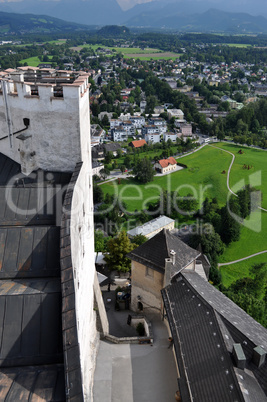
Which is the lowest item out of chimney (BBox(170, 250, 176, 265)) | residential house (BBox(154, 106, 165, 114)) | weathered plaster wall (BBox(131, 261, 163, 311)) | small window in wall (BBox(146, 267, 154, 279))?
residential house (BBox(154, 106, 165, 114))

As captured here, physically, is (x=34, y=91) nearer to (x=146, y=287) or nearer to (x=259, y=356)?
(x=259, y=356)

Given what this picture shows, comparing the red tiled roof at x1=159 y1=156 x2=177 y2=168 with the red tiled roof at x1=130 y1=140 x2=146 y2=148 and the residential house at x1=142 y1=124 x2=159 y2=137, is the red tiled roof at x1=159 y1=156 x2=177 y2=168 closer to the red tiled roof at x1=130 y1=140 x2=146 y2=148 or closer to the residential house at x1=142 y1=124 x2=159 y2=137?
the red tiled roof at x1=130 y1=140 x2=146 y2=148

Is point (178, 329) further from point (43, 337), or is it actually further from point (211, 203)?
point (211, 203)

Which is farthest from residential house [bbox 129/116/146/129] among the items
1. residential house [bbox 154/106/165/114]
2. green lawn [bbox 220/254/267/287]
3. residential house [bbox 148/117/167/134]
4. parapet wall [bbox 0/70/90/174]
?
parapet wall [bbox 0/70/90/174]

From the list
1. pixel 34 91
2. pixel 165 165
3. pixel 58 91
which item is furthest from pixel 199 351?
pixel 165 165

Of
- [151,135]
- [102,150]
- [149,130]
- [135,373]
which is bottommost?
[151,135]

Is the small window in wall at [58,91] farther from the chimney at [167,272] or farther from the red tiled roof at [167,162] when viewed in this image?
the red tiled roof at [167,162]

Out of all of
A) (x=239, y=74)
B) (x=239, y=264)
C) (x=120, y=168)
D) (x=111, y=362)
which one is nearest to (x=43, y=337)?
(x=111, y=362)
